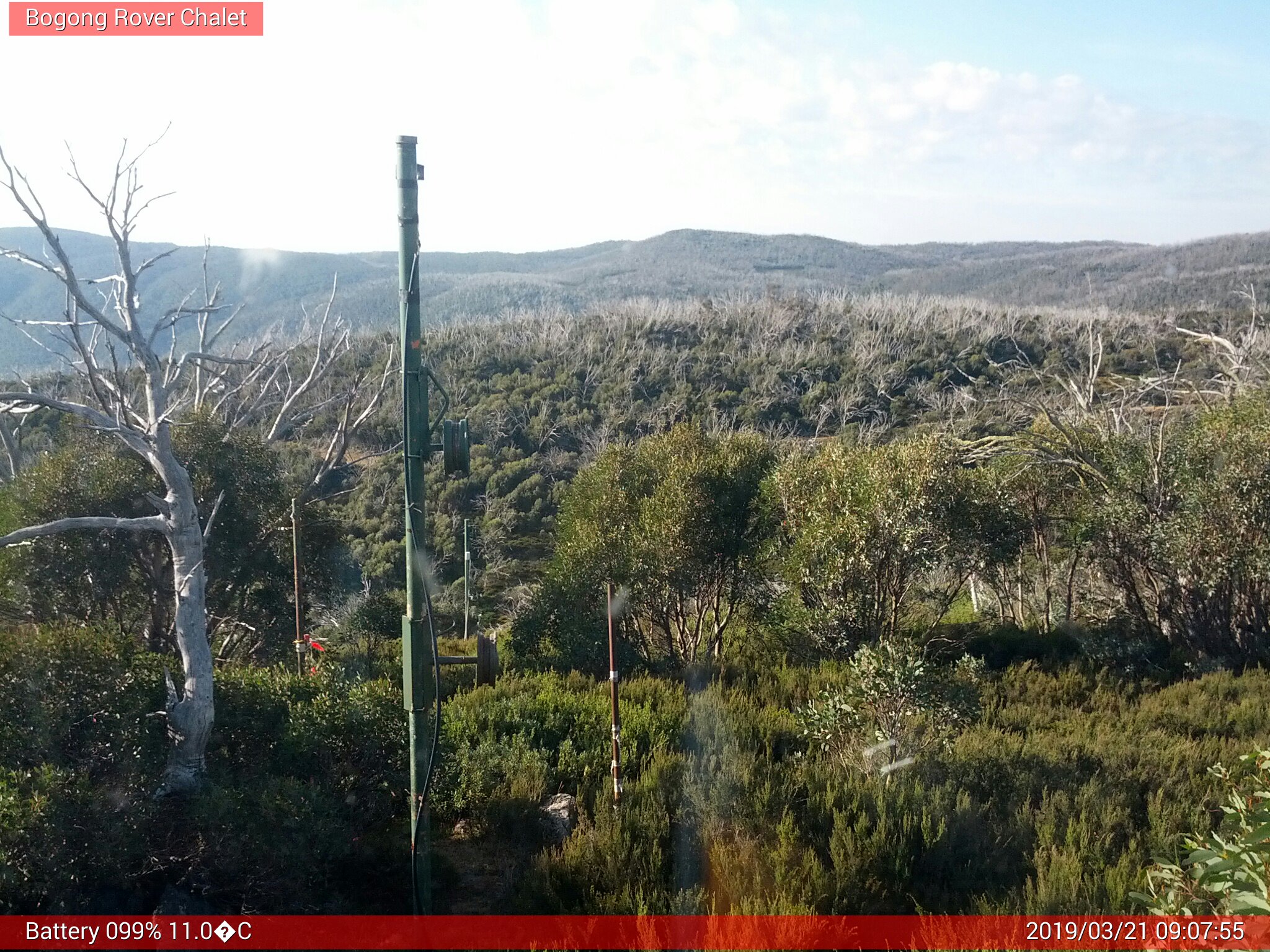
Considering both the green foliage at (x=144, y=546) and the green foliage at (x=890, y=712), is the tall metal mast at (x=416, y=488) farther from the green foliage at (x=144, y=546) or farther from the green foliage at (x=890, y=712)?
the green foliage at (x=144, y=546)

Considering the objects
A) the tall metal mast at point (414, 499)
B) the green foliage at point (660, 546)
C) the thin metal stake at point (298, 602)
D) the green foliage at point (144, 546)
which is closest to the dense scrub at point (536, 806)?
the thin metal stake at point (298, 602)

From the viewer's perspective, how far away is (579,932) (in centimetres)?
472

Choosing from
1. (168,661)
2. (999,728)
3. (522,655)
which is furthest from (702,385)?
(168,661)

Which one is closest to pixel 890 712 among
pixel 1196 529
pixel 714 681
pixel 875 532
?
pixel 714 681

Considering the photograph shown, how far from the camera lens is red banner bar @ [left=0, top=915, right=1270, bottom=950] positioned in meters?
4.36

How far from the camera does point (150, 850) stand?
4.98m

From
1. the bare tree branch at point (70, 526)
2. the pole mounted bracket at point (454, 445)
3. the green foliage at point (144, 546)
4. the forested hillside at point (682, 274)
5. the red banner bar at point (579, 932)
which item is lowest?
the red banner bar at point (579, 932)

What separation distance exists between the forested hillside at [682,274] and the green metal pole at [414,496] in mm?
18544

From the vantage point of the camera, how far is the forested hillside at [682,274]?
41.8 metres

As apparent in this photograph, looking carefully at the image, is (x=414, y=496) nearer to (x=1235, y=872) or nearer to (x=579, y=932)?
(x=579, y=932)

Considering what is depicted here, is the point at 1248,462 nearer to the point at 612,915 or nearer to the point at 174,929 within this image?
the point at 612,915

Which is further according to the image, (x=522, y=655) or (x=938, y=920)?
(x=522, y=655)

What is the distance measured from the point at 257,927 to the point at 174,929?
0.40 meters

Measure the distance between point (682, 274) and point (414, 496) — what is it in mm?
80717
